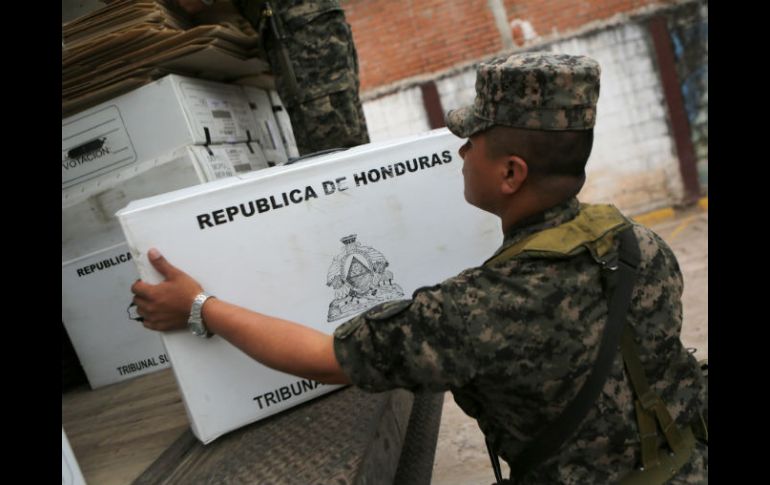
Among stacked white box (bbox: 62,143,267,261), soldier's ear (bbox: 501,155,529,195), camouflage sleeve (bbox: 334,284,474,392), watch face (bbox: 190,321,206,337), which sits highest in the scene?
stacked white box (bbox: 62,143,267,261)

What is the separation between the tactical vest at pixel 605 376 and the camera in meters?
1.08

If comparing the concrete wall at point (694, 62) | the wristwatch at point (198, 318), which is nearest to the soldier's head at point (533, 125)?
the wristwatch at point (198, 318)

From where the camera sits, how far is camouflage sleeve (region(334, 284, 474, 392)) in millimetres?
1045

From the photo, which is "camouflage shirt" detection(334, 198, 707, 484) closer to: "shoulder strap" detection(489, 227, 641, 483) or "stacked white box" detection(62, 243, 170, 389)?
"shoulder strap" detection(489, 227, 641, 483)

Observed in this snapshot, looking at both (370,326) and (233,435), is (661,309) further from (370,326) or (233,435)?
(233,435)

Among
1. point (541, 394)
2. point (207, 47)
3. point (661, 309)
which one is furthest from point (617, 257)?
point (207, 47)

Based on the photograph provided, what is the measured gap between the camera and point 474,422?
3463 millimetres

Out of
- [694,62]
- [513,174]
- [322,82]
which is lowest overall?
[694,62]

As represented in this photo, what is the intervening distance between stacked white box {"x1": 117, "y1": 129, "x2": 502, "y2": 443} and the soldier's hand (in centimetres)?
2

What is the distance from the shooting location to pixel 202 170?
193cm

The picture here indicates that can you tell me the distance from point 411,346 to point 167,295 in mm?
584

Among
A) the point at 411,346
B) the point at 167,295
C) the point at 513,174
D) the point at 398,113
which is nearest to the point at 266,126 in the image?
the point at 167,295

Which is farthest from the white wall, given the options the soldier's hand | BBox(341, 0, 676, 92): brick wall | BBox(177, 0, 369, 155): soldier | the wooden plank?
Result: the soldier's hand

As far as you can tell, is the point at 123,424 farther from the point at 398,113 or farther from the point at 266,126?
the point at 398,113
